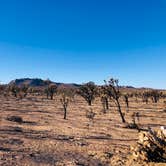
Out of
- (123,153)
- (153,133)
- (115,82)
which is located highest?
(115,82)

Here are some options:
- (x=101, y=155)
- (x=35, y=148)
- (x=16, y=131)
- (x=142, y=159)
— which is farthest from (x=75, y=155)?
(x=16, y=131)

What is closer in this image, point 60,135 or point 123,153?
point 123,153

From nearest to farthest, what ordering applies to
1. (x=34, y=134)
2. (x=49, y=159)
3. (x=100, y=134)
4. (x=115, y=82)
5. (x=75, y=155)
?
1. (x=49, y=159)
2. (x=75, y=155)
3. (x=34, y=134)
4. (x=100, y=134)
5. (x=115, y=82)

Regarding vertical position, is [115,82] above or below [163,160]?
above

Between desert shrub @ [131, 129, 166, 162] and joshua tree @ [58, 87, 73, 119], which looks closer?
desert shrub @ [131, 129, 166, 162]

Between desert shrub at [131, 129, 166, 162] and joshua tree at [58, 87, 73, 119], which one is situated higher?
joshua tree at [58, 87, 73, 119]

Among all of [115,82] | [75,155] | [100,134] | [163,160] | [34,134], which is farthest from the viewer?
[115,82]

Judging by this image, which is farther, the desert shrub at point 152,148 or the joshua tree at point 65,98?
the joshua tree at point 65,98

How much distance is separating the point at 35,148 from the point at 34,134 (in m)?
5.72

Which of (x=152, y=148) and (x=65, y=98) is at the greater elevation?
(x=65, y=98)

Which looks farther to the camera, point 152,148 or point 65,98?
point 65,98

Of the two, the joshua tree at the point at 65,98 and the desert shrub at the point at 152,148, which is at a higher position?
the joshua tree at the point at 65,98

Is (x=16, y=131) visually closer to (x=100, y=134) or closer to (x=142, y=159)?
(x=100, y=134)

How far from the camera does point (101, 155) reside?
18328 mm
